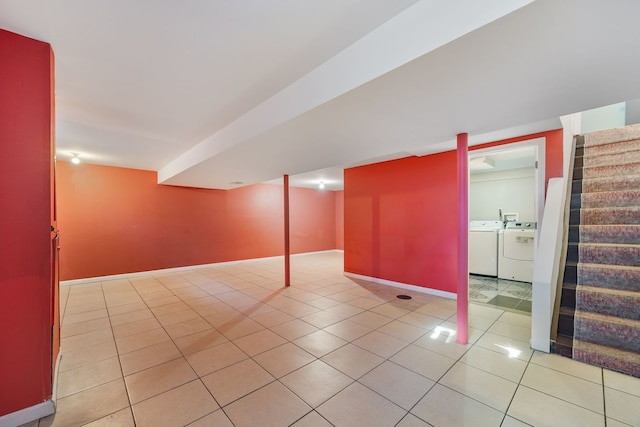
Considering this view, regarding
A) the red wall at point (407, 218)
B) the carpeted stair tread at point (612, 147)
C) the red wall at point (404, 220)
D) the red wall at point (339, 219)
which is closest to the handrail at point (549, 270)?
the red wall at point (407, 218)

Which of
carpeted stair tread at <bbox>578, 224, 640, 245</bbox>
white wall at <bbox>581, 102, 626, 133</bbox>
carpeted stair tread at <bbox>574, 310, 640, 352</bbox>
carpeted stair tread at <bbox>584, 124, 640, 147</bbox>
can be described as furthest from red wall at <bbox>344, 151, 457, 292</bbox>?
white wall at <bbox>581, 102, 626, 133</bbox>

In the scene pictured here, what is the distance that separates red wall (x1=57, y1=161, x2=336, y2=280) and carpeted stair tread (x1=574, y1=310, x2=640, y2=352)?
272 inches

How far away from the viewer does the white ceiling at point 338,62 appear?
1.24 metres

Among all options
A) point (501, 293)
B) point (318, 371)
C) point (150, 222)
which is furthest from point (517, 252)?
point (150, 222)

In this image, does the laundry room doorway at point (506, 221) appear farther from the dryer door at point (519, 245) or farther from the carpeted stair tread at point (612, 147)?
the carpeted stair tread at point (612, 147)

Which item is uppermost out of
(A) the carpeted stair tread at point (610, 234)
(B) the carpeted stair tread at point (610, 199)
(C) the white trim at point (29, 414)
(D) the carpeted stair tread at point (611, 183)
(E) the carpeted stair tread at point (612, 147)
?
(E) the carpeted stair tread at point (612, 147)

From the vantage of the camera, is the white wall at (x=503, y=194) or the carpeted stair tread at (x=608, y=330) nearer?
the carpeted stair tread at (x=608, y=330)

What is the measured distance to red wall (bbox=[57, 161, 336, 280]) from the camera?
5.03m

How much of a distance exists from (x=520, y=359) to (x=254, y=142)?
3402 mm

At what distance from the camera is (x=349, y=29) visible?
1.54m

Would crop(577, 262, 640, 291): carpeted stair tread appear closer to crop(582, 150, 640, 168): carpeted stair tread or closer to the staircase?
the staircase

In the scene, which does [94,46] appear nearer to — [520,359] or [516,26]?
[516,26]

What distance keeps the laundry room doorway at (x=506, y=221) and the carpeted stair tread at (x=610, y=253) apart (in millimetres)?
579

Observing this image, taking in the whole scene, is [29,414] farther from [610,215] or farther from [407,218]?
[610,215]
